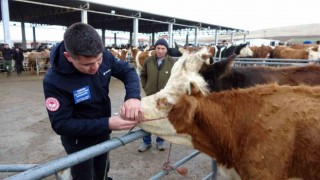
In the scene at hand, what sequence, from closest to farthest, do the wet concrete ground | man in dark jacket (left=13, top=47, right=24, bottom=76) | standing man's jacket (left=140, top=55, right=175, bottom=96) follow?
1. the wet concrete ground
2. standing man's jacket (left=140, top=55, right=175, bottom=96)
3. man in dark jacket (left=13, top=47, right=24, bottom=76)

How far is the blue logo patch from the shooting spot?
2.09 m

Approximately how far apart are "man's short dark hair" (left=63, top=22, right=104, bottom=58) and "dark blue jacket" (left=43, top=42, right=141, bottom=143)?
0.35 meters

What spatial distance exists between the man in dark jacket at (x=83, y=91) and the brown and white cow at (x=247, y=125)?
25 cm

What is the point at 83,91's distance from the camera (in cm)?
213

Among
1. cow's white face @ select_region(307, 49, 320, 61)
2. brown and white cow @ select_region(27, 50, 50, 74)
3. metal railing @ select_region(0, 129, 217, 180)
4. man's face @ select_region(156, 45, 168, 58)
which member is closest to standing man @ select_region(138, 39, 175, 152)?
man's face @ select_region(156, 45, 168, 58)

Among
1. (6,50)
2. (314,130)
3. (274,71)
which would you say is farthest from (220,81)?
(6,50)

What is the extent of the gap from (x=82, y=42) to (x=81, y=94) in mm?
548

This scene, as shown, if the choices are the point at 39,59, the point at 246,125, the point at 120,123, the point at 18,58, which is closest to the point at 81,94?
the point at 120,123

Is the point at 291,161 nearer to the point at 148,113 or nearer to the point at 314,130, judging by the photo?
the point at 314,130

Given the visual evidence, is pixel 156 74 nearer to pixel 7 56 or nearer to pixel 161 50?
pixel 161 50

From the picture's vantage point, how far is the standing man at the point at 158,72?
502 centimetres

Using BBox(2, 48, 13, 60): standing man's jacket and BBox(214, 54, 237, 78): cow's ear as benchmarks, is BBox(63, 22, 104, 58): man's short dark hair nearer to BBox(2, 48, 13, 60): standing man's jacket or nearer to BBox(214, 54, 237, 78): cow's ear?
BBox(214, 54, 237, 78): cow's ear

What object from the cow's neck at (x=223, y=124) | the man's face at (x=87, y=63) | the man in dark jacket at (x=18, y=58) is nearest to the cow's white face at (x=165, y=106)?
the cow's neck at (x=223, y=124)

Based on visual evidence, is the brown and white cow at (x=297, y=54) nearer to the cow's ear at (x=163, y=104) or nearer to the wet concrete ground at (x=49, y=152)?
the wet concrete ground at (x=49, y=152)
